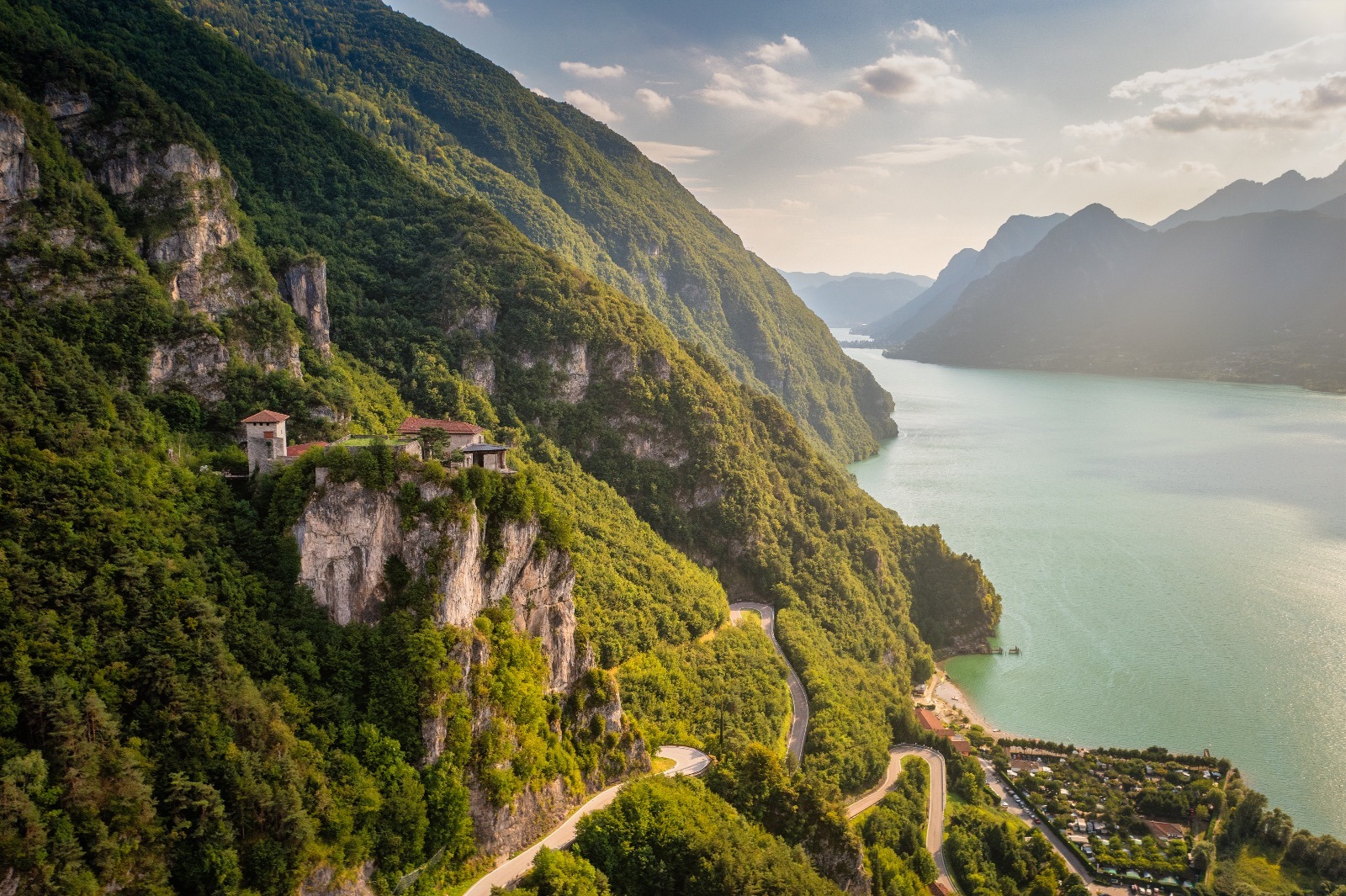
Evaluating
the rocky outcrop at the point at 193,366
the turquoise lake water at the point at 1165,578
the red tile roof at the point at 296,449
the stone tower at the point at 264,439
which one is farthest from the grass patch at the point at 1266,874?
the rocky outcrop at the point at 193,366

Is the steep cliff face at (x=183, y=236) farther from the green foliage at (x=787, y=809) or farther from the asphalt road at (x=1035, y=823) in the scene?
the asphalt road at (x=1035, y=823)

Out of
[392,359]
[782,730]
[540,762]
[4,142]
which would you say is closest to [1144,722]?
[782,730]

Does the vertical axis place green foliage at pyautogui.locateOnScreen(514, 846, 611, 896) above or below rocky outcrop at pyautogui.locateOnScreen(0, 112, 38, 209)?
below

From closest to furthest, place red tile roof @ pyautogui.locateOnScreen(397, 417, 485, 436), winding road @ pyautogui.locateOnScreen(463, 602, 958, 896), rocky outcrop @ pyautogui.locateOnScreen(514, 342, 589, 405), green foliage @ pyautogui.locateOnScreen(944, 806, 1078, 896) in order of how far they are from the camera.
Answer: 1. winding road @ pyautogui.locateOnScreen(463, 602, 958, 896)
2. red tile roof @ pyautogui.locateOnScreen(397, 417, 485, 436)
3. green foliage @ pyautogui.locateOnScreen(944, 806, 1078, 896)
4. rocky outcrop @ pyautogui.locateOnScreen(514, 342, 589, 405)

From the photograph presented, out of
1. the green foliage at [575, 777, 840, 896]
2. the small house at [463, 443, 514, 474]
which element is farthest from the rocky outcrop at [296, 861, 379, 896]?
the small house at [463, 443, 514, 474]

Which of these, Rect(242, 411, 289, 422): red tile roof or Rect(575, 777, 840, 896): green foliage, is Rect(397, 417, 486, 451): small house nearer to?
Rect(242, 411, 289, 422): red tile roof

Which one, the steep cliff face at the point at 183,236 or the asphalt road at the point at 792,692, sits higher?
the steep cliff face at the point at 183,236

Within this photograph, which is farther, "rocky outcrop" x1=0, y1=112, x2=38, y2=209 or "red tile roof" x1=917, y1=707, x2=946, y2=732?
"red tile roof" x1=917, y1=707, x2=946, y2=732
